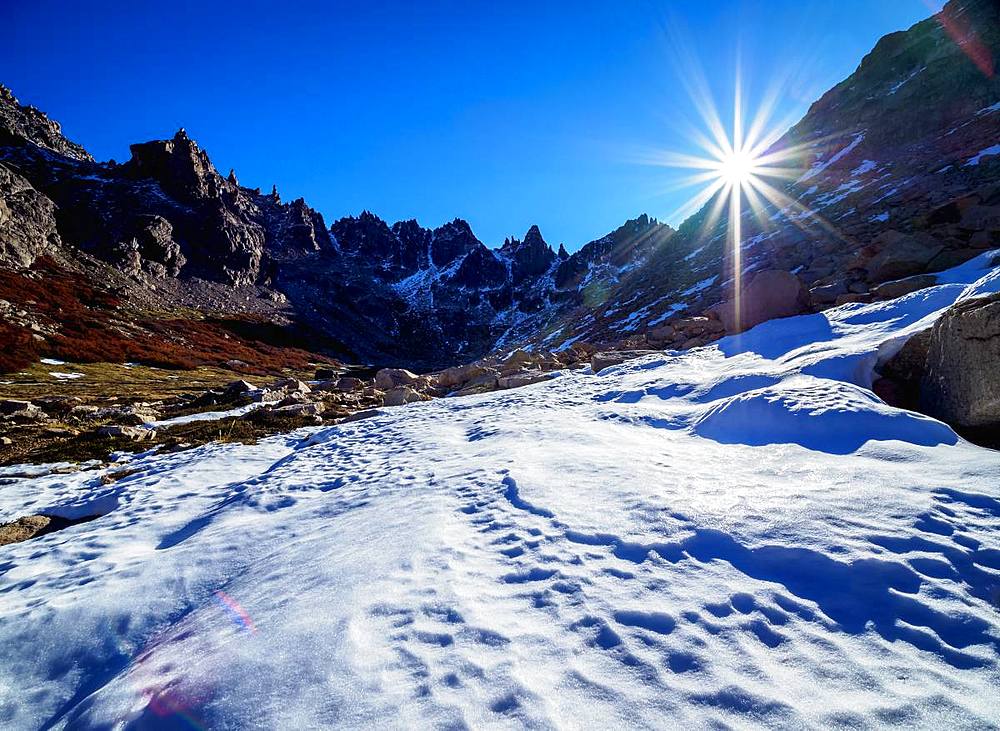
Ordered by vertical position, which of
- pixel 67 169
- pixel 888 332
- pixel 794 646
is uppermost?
pixel 67 169

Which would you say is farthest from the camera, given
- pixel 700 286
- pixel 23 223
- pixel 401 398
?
pixel 23 223

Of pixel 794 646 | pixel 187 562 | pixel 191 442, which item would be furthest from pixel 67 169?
pixel 794 646

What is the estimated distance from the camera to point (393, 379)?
2503cm

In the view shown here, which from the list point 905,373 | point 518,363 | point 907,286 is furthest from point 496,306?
point 905,373

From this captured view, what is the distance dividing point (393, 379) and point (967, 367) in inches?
927

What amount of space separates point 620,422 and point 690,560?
222 inches

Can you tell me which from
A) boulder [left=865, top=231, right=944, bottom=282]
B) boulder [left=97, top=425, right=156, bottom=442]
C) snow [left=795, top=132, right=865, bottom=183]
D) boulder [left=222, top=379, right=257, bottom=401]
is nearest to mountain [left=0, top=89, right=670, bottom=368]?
boulder [left=222, top=379, right=257, bottom=401]

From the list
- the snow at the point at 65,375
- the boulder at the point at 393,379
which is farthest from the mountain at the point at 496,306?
the boulder at the point at 393,379

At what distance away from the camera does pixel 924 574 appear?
3.21 m

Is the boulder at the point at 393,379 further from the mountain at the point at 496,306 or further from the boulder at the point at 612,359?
the mountain at the point at 496,306

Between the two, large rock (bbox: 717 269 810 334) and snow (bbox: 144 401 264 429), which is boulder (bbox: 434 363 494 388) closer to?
snow (bbox: 144 401 264 429)

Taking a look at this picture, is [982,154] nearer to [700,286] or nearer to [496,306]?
[700,286]

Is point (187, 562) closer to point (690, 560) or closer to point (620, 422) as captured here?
point (690, 560)

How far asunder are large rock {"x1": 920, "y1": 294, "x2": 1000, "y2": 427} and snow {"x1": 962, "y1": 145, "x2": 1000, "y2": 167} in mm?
45606
